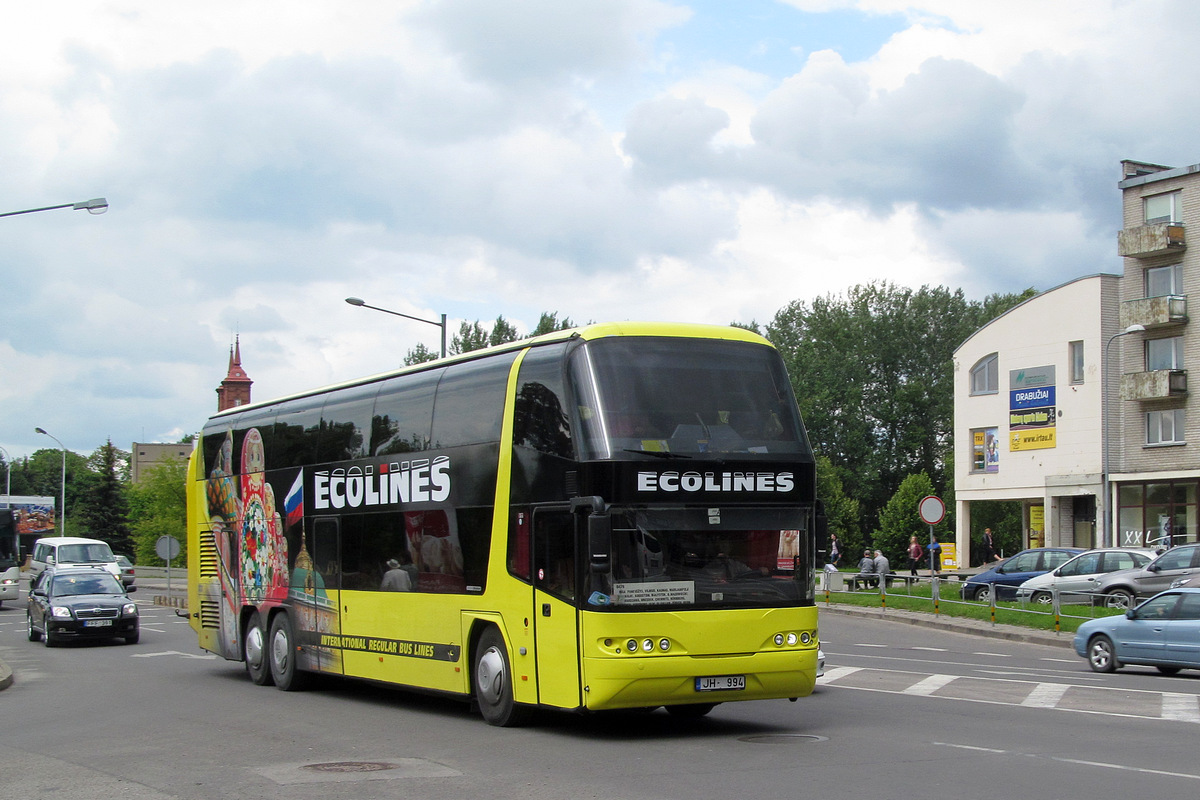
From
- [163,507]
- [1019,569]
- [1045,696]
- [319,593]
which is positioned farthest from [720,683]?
[163,507]

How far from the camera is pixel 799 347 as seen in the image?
308ft

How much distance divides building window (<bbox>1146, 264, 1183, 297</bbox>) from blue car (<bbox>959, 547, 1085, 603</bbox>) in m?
19.7

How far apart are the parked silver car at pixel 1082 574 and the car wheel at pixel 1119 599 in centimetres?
52

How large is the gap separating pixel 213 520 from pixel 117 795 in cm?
1236

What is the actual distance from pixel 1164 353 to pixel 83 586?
1593 inches

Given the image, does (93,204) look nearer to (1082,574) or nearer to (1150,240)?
(1082,574)

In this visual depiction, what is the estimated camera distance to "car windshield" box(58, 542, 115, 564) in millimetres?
43844

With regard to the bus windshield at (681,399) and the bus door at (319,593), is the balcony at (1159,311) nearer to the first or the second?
the bus door at (319,593)

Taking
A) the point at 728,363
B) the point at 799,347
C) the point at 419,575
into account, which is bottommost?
the point at 419,575

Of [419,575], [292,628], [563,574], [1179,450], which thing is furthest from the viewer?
[1179,450]

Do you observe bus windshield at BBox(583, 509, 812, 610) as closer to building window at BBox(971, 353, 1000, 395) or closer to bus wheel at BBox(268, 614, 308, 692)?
bus wheel at BBox(268, 614, 308, 692)

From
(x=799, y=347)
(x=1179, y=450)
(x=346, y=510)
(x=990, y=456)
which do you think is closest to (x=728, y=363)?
(x=346, y=510)

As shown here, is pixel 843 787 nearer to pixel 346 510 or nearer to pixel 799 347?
pixel 346 510

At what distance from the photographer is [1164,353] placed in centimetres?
5159
